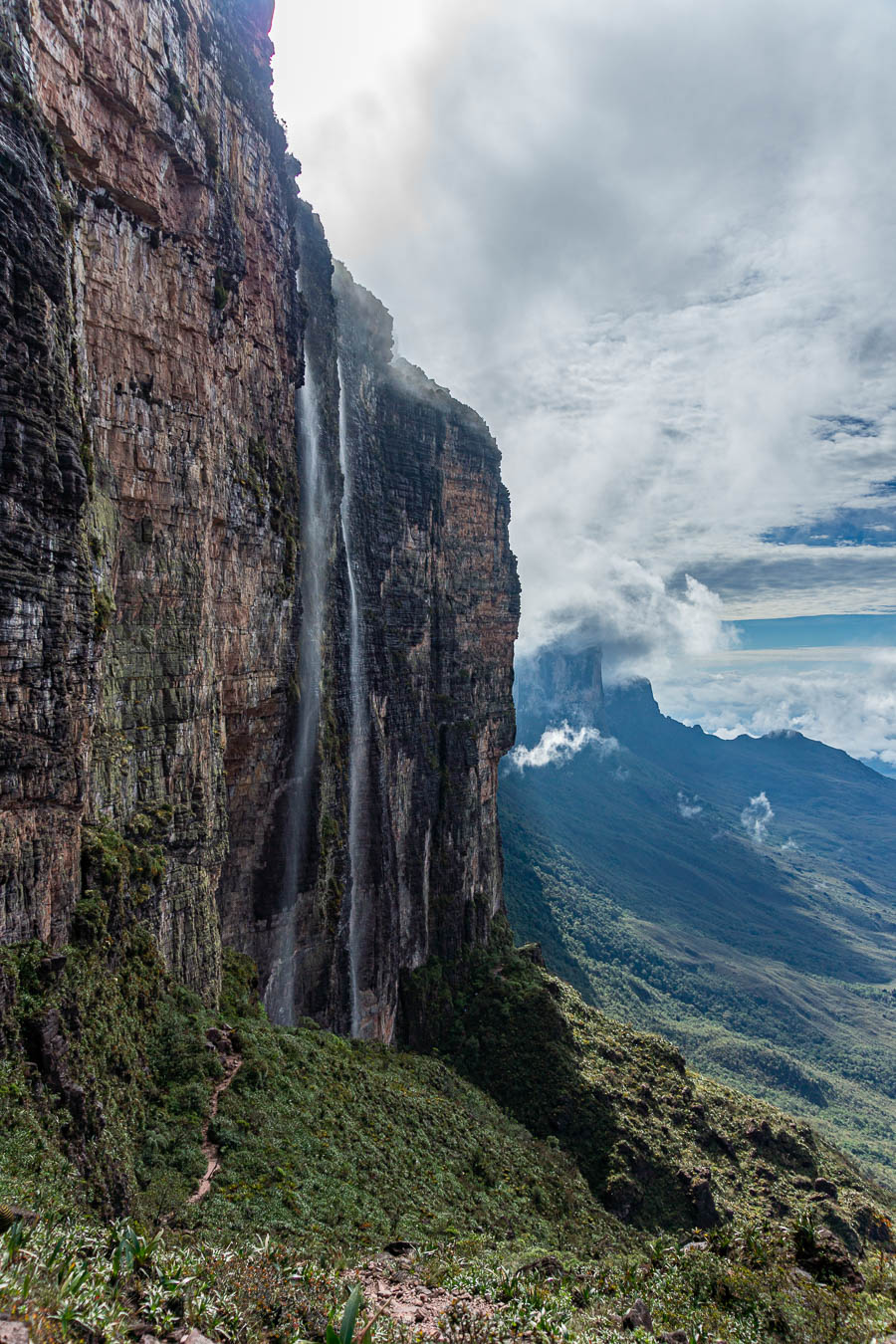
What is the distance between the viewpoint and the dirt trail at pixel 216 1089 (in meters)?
13.7

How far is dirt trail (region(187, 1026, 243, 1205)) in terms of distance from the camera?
1373 cm

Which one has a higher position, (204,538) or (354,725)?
(204,538)

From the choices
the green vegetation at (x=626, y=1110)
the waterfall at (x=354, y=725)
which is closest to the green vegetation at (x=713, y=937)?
the green vegetation at (x=626, y=1110)

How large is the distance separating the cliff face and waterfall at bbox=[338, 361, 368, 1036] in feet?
0.73

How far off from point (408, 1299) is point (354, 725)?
27899 mm

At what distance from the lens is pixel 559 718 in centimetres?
18075

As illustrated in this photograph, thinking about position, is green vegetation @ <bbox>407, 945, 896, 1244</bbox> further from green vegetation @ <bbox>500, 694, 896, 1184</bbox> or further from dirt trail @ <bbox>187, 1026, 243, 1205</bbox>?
green vegetation @ <bbox>500, 694, 896, 1184</bbox>

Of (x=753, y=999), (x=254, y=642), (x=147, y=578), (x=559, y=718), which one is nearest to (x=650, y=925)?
(x=753, y=999)

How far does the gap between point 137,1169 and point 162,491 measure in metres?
15.9

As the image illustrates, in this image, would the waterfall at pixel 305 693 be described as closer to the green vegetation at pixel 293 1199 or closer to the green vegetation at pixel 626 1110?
the green vegetation at pixel 293 1199

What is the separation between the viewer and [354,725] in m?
37.6

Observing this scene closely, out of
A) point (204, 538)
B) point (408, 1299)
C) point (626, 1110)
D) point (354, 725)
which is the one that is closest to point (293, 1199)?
point (408, 1299)

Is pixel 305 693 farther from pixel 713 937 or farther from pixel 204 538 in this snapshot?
pixel 713 937

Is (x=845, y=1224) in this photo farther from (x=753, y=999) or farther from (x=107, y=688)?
(x=753, y=999)
